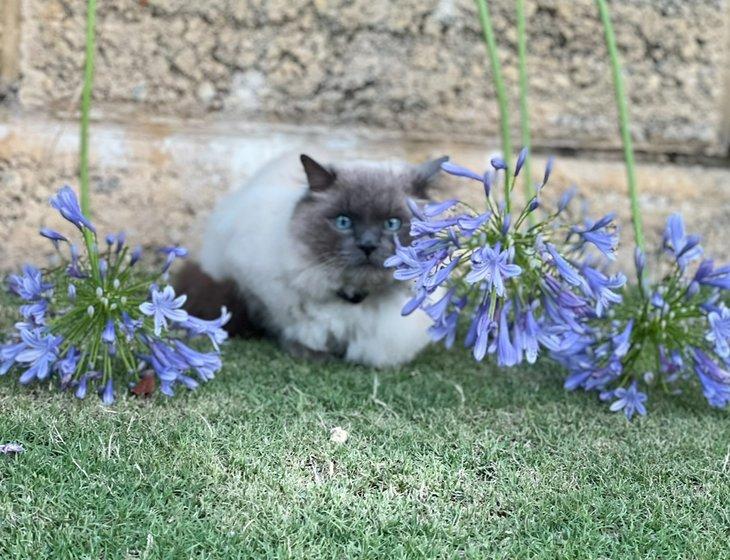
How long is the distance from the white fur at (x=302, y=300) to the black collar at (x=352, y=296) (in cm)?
2

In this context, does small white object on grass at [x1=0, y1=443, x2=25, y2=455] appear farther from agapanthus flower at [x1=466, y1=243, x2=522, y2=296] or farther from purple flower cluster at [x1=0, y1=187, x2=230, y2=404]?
agapanthus flower at [x1=466, y1=243, x2=522, y2=296]

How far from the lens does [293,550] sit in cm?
168

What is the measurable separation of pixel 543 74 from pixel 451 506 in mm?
2450

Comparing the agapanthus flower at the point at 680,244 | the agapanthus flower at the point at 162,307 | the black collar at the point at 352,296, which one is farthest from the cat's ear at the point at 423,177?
the agapanthus flower at the point at 162,307

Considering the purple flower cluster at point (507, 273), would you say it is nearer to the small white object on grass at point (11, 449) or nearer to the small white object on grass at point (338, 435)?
the small white object on grass at point (338, 435)

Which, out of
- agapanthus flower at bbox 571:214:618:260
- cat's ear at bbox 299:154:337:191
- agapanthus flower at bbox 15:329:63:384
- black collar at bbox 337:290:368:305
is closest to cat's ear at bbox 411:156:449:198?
cat's ear at bbox 299:154:337:191

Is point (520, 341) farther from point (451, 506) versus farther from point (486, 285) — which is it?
point (451, 506)

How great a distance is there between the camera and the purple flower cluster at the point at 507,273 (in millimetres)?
2270

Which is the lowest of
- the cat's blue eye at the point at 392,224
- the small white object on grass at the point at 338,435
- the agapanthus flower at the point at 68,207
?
the small white object on grass at the point at 338,435

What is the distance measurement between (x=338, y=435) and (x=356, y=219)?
810 millimetres

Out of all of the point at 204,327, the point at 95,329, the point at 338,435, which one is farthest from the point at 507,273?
the point at 95,329

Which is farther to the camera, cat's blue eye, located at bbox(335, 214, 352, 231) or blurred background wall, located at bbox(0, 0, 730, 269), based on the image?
blurred background wall, located at bbox(0, 0, 730, 269)

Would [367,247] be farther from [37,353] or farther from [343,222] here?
[37,353]

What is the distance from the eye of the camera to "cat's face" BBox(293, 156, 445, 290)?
8.95ft
